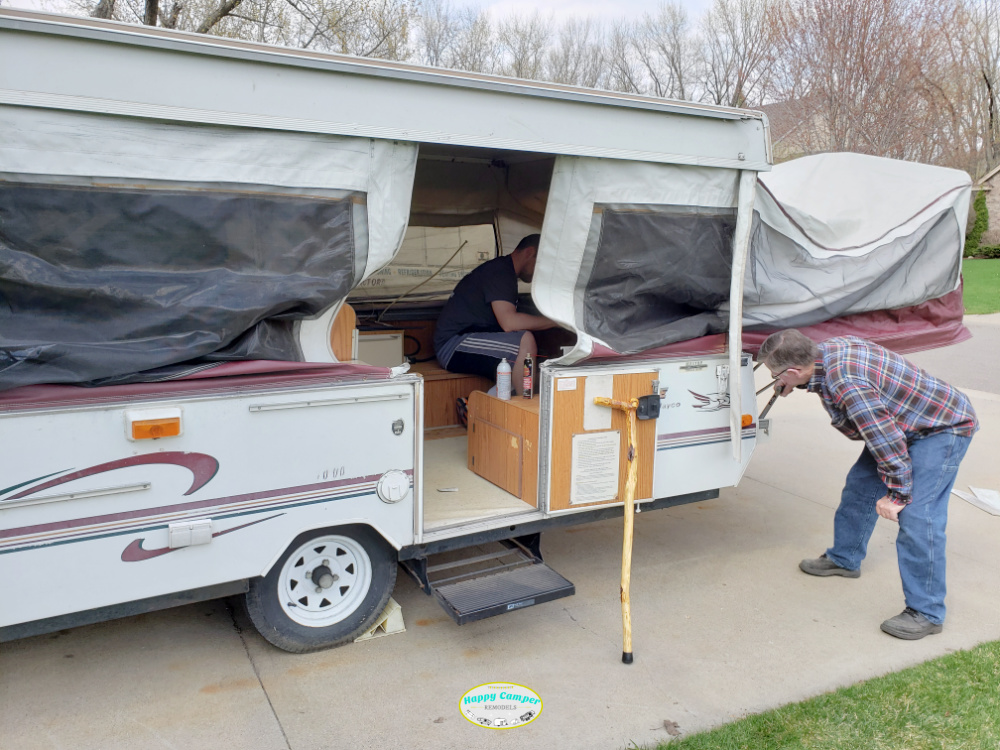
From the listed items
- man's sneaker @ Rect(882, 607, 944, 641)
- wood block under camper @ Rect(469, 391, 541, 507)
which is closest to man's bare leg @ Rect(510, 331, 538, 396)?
wood block under camper @ Rect(469, 391, 541, 507)

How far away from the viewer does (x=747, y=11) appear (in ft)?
94.0

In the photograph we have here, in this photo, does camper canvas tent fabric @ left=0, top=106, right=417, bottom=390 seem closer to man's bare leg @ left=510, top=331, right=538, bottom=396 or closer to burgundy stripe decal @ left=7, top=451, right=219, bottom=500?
burgundy stripe decal @ left=7, top=451, right=219, bottom=500

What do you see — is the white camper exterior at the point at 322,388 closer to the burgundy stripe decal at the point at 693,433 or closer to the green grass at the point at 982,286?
the burgundy stripe decal at the point at 693,433

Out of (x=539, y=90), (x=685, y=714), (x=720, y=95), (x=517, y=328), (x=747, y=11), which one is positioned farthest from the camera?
(x=720, y=95)

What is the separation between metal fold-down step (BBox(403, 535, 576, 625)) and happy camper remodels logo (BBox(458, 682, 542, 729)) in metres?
0.31

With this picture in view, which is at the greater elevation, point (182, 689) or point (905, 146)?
point (905, 146)

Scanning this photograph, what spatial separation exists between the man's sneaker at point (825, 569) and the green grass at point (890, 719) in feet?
3.56

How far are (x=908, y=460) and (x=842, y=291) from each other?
44.9 inches

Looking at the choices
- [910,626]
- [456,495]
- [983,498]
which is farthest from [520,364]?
[983,498]

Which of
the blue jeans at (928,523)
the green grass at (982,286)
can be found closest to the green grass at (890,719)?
the blue jeans at (928,523)

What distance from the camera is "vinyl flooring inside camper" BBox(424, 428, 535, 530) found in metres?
→ 4.14

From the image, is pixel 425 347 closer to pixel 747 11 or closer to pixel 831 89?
pixel 831 89

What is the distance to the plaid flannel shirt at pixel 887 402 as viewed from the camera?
4.05m

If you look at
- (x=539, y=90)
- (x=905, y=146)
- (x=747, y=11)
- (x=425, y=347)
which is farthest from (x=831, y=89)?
(x=539, y=90)
